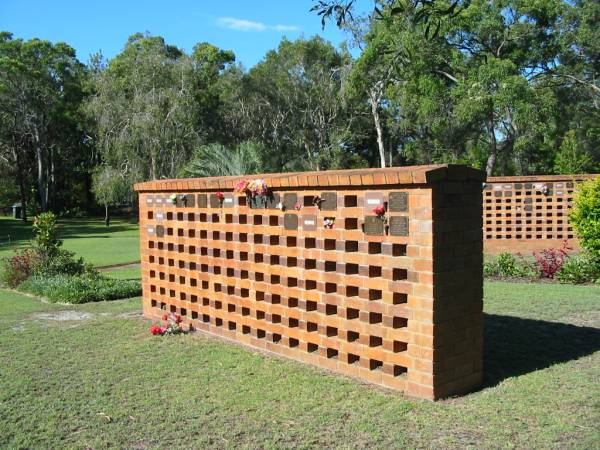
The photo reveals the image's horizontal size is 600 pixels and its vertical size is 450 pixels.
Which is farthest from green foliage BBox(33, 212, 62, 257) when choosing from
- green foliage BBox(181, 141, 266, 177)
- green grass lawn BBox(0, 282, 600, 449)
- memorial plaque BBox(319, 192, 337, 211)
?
green foliage BBox(181, 141, 266, 177)

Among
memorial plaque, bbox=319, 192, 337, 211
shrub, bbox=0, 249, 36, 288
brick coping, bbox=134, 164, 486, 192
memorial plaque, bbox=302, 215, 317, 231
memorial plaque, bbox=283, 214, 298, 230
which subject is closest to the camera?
brick coping, bbox=134, 164, 486, 192

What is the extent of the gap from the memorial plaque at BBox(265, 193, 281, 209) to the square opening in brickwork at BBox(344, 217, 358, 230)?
968mm

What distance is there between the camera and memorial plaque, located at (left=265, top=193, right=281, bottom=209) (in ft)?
19.7

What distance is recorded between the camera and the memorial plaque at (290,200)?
5780mm

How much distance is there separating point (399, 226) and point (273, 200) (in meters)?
1.70

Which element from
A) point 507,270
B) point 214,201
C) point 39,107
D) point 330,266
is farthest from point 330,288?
point 39,107

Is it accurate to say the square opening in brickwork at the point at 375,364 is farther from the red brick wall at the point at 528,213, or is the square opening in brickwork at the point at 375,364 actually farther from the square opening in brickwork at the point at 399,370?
the red brick wall at the point at 528,213

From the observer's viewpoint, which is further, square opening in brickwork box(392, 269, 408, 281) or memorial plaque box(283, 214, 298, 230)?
memorial plaque box(283, 214, 298, 230)

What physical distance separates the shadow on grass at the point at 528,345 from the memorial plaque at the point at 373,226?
1.52 meters

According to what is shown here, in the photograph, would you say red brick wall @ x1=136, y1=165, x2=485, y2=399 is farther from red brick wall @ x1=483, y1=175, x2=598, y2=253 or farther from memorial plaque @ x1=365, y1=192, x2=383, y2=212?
red brick wall @ x1=483, y1=175, x2=598, y2=253

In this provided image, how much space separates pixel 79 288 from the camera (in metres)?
10.1

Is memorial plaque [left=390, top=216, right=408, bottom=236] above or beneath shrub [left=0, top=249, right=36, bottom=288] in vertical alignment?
above

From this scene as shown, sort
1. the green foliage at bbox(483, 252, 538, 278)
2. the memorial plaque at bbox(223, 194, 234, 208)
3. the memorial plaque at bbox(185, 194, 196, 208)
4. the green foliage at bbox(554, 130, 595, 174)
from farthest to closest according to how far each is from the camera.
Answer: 1. the green foliage at bbox(554, 130, 595, 174)
2. the green foliage at bbox(483, 252, 538, 278)
3. the memorial plaque at bbox(185, 194, 196, 208)
4. the memorial plaque at bbox(223, 194, 234, 208)

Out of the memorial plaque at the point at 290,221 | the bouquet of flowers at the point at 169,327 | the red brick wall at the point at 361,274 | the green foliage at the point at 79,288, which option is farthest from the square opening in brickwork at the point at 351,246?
the green foliage at the point at 79,288
